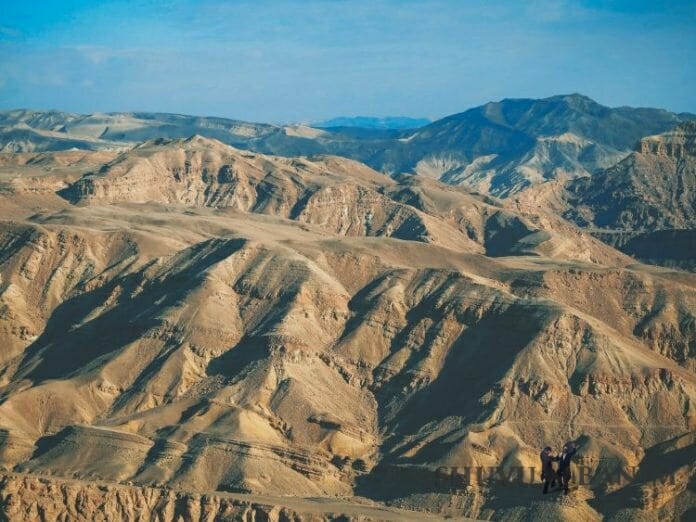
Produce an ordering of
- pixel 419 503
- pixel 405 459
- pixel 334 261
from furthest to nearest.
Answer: pixel 334 261 < pixel 405 459 < pixel 419 503

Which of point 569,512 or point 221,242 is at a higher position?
point 221,242

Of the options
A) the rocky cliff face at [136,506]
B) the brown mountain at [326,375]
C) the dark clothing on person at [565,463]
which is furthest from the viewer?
the brown mountain at [326,375]

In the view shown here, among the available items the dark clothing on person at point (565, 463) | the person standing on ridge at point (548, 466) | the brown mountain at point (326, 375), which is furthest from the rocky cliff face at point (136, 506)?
the dark clothing on person at point (565, 463)

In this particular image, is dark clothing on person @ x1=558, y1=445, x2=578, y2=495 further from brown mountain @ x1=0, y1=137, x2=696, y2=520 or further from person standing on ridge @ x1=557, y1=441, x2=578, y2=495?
brown mountain @ x1=0, y1=137, x2=696, y2=520

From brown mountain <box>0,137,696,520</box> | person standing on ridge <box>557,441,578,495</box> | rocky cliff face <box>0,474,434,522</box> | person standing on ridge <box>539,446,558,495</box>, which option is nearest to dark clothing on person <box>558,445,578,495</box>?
person standing on ridge <box>557,441,578,495</box>

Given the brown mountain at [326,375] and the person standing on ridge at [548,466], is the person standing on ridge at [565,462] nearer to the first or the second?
the person standing on ridge at [548,466]

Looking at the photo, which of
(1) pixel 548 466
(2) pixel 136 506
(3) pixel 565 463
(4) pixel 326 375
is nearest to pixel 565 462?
(3) pixel 565 463

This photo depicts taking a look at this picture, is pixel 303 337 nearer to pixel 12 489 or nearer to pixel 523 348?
pixel 523 348

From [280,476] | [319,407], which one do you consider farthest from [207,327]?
[280,476]
